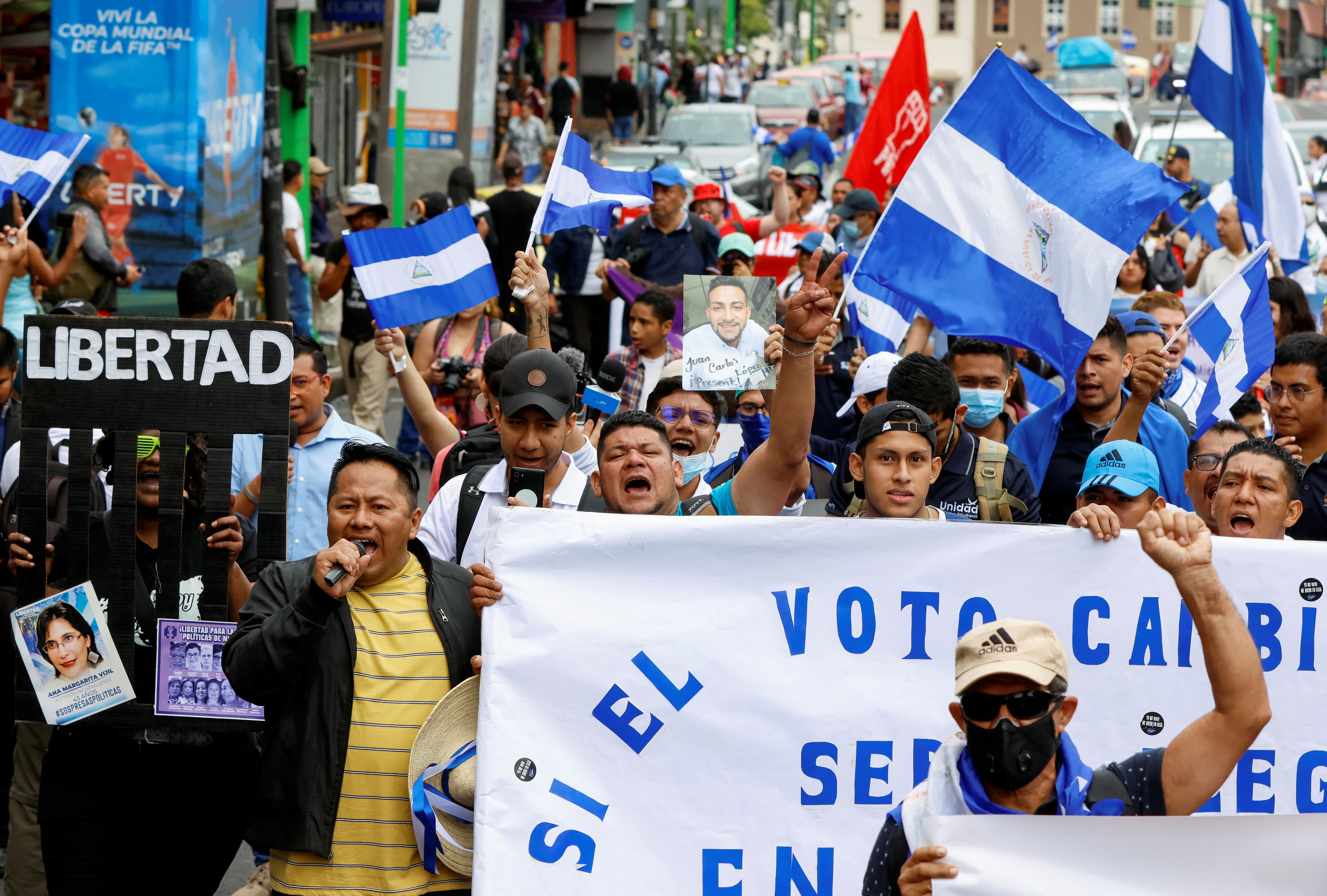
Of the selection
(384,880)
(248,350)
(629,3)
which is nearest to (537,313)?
(248,350)

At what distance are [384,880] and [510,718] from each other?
47 cm

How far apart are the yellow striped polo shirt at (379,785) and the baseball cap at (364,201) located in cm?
759

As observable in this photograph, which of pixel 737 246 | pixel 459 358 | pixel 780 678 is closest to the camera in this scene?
pixel 780 678

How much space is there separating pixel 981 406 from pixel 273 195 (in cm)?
1029

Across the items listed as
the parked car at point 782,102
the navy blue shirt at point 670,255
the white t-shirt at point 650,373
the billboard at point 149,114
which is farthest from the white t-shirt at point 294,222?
the parked car at point 782,102

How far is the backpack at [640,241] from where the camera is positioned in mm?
11844

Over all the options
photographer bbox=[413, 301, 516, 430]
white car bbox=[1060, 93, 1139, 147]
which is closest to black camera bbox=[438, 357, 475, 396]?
photographer bbox=[413, 301, 516, 430]

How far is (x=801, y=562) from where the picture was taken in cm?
423

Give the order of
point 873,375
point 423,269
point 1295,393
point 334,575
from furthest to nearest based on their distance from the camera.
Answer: point 423,269 < point 873,375 < point 1295,393 < point 334,575

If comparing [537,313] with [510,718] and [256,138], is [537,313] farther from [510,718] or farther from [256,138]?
[256,138]

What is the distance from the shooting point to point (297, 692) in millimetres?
3936

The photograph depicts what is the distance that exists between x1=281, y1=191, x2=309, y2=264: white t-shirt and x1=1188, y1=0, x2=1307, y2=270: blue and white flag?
9280 mm

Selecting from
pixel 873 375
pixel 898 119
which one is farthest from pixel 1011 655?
pixel 898 119

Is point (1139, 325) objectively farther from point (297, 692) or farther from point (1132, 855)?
point (297, 692)
